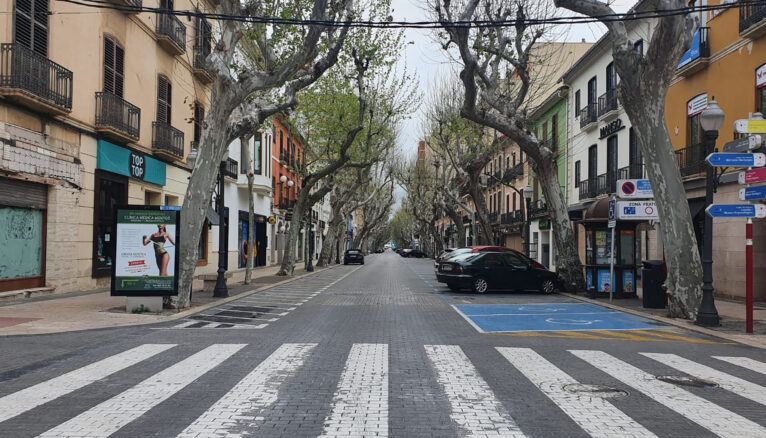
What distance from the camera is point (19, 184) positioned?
1423 cm

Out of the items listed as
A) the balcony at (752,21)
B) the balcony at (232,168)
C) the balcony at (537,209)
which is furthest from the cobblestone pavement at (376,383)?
the balcony at (537,209)

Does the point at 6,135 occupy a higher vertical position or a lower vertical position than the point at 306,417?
higher

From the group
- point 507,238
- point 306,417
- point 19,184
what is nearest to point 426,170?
point 507,238

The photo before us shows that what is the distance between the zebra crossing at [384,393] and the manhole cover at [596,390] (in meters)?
0.03

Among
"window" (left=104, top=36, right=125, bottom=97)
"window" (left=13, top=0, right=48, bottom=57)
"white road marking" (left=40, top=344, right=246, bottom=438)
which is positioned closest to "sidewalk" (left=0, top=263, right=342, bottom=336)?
"white road marking" (left=40, top=344, right=246, bottom=438)

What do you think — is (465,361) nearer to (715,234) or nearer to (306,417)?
(306,417)

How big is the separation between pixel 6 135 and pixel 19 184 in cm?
138

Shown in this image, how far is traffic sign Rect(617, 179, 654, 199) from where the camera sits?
14930mm

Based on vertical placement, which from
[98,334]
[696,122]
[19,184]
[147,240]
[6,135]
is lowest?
[98,334]

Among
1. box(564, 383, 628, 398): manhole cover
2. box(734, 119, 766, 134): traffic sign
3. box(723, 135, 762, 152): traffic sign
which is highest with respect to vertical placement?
box(734, 119, 766, 134): traffic sign

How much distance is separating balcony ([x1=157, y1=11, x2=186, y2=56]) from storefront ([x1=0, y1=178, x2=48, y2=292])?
8361mm

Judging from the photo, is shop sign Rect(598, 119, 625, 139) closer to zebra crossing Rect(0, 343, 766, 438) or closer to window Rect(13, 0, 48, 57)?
zebra crossing Rect(0, 343, 766, 438)

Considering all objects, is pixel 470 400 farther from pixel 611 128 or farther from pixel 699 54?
pixel 611 128

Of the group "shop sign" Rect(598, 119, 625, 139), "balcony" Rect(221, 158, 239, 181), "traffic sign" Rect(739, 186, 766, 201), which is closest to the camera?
"traffic sign" Rect(739, 186, 766, 201)
